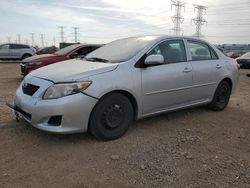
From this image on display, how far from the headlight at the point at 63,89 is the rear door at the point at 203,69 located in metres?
2.31

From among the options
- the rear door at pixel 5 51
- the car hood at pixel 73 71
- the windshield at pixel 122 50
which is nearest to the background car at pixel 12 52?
the rear door at pixel 5 51

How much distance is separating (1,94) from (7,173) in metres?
4.63

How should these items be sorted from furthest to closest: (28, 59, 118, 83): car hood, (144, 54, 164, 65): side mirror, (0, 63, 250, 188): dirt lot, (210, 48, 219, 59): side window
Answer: (210, 48, 219, 59): side window
(144, 54, 164, 65): side mirror
(28, 59, 118, 83): car hood
(0, 63, 250, 188): dirt lot

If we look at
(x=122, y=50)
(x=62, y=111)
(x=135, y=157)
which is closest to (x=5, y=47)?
(x=122, y=50)

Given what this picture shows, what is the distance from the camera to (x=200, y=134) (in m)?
4.49

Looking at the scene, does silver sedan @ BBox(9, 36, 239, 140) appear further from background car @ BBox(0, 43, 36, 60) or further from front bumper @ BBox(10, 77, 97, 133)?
background car @ BBox(0, 43, 36, 60)

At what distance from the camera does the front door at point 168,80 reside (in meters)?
4.40

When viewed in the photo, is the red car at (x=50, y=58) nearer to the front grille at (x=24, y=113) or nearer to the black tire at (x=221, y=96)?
the black tire at (x=221, y=96)

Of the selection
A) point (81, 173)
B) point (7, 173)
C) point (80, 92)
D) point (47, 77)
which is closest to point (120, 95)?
point (80, 92)

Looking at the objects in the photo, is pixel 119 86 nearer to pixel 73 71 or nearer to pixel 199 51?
pixel 73 71

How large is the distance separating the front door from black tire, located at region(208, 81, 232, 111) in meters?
0.94

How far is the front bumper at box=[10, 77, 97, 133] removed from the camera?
3.63 meters

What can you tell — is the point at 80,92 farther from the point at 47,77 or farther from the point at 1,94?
the point at 1,94

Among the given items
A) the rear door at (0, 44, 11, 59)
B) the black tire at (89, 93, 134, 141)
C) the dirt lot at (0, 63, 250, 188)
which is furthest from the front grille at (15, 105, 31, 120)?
the rear door at (0, 44, 11, 59)
